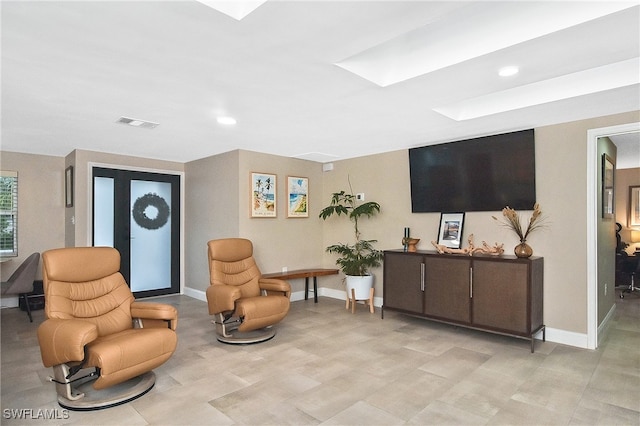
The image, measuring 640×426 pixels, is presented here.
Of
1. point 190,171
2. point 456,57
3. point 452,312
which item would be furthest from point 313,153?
point 456,57

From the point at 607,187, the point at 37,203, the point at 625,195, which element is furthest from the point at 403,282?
the point at 625,195

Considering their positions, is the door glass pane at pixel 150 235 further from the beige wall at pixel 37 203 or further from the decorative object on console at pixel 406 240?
the decorative object on console at pixel 406 240

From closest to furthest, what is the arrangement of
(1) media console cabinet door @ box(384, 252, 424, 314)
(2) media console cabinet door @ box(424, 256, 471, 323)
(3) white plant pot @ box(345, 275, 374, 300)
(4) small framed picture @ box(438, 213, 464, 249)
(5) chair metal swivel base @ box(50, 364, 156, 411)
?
(5) chair metal swivel base @ box(50, 364, 156, 411)
(2) media console cabinet door @ box(424, 256, 471, 323)
(1) media console cabinet door @ box(384, 252, 424, 314)
(4) small framed picture @ box(438, 213, 464, 249)
(3) white plant pot @ box(345, 275, 374, 300)

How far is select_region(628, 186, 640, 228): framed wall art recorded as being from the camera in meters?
7.31

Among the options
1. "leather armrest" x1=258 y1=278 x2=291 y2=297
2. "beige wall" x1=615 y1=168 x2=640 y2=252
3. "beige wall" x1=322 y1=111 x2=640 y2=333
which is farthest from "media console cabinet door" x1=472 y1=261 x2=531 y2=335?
"beige wall" x1=615 y1=168 x2=640 y2=252

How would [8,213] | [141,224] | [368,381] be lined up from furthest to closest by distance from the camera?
[141,224] → [8,213] → [368,381]

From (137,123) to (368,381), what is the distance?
11.2 feet

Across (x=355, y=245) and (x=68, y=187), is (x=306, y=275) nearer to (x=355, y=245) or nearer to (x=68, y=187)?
A: (x=355, y=245)

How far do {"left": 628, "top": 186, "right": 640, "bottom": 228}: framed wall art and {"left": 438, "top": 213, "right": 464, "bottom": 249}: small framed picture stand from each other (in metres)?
5.13

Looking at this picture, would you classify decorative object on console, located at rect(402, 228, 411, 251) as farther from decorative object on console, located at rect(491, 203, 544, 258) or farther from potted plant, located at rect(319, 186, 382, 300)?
decorative object on console, located at rect(491, 203, 544, 258)

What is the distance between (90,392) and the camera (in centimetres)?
272

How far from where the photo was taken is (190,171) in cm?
632

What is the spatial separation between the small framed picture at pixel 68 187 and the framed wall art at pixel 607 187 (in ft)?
22.8

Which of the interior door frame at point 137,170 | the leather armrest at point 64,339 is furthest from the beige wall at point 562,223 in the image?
the interior door frame at point 137,170
